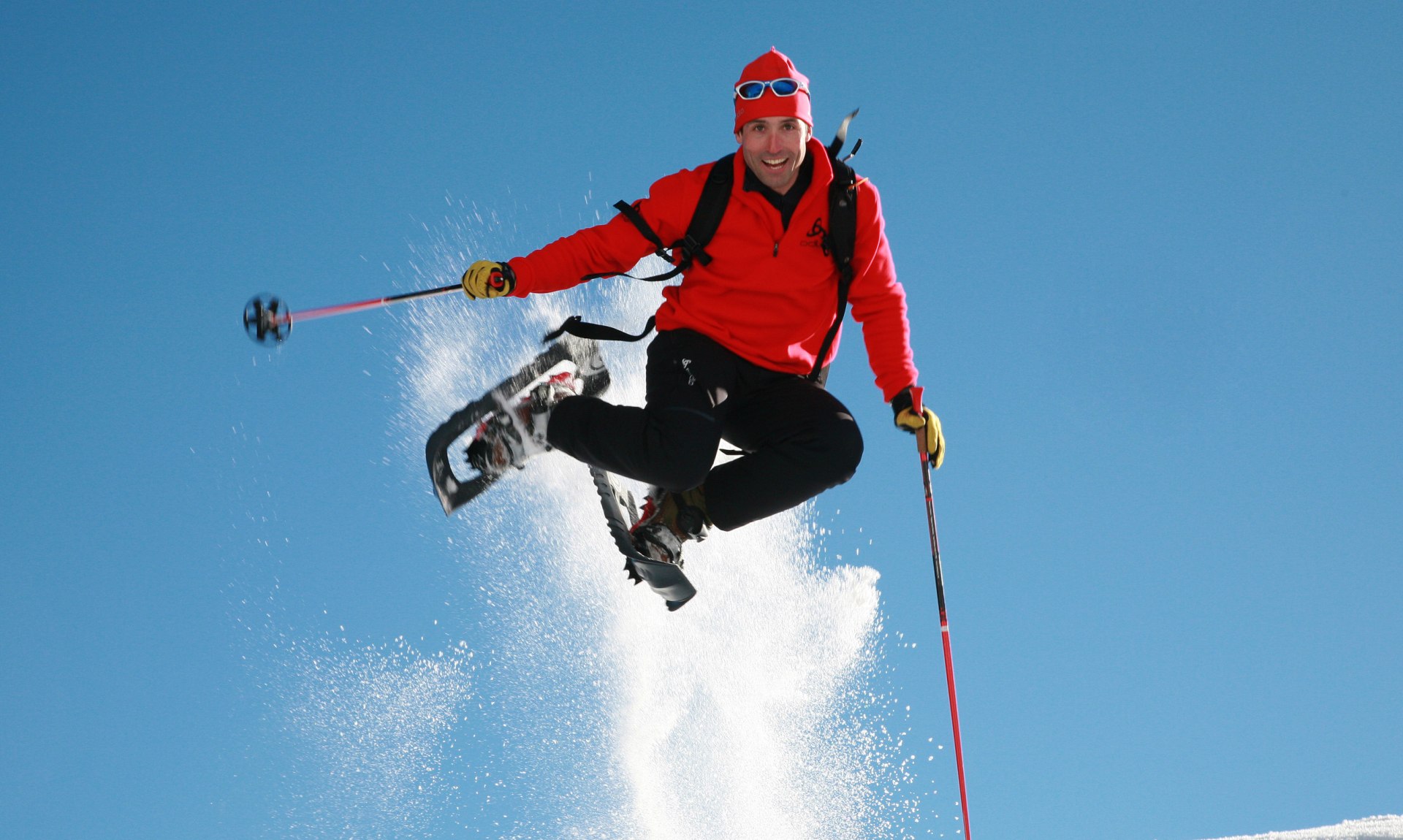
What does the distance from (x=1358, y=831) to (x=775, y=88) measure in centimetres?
318

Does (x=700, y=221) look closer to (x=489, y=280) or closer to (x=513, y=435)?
(x=489, y=280)

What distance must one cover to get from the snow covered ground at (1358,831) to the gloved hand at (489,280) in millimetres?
3266

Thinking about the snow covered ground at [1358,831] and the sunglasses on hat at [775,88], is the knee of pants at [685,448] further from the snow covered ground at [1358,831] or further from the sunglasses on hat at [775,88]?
the snow covered ground at [1358,831]

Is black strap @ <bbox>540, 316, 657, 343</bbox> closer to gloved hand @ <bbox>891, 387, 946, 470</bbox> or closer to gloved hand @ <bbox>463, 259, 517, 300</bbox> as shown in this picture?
gloved hand @ <bbox>463, 259, 517, 300</bbox>

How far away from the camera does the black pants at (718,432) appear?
441 centimetres

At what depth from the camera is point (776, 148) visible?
4520 millimetres

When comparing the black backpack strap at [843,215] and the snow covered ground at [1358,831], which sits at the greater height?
the black backpack strap at [843,215]

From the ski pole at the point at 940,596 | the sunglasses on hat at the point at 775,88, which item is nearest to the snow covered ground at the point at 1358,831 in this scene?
the ski pole at the point at 940,596

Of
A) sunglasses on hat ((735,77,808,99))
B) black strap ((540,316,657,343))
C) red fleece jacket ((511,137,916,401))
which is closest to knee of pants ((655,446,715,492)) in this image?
red fleece jacket ((511,137,916,401))

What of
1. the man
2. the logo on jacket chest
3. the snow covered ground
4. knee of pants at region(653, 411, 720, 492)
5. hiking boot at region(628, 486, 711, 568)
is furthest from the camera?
hiking boot at region(628, 486, 711, 568)

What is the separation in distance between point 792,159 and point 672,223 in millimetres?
509

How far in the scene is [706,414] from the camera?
4.47 meters

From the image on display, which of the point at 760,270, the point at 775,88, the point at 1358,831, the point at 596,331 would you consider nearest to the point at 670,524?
the point at 596,331

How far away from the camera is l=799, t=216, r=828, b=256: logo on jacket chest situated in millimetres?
4602
